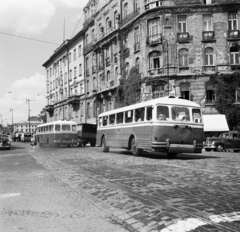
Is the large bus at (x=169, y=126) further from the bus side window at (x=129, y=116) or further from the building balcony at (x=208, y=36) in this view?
the building balcony at (x=208, y=36)

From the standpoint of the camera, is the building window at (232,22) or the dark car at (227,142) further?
the building window at (232,22)

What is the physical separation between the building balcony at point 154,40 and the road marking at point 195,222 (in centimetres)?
3188

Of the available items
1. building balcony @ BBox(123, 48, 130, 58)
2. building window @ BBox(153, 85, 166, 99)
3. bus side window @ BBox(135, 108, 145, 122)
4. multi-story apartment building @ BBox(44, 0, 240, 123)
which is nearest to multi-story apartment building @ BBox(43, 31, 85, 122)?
building balcony @ BBox(123, 48, 130, 58)

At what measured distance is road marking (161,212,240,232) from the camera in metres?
4.37

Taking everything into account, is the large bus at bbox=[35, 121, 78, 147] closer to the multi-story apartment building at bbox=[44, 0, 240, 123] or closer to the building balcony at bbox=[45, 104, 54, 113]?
the multi-story apartment building at bbox=[44, 0, 240, 123]

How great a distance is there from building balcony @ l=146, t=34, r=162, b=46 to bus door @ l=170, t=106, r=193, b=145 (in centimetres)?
2068

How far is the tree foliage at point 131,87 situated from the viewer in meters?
37.8

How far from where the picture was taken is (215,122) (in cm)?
3256

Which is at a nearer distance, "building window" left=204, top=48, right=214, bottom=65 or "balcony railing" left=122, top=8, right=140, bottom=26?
"building window" left=204, top=48, right=214, bottom=65

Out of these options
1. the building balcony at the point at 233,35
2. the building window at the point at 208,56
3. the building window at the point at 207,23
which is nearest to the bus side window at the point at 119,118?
the building window at the point at 208,56

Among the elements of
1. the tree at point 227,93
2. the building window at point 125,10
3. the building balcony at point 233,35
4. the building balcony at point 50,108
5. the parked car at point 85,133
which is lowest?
the parked car at point 85,133

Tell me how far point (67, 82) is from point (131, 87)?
82.7 ft

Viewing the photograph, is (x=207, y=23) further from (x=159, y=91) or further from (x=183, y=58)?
(x=159, y=91)

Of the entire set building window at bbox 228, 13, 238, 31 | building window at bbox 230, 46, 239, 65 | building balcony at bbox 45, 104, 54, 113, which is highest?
building window at bbox 228, 13, 238, 31
